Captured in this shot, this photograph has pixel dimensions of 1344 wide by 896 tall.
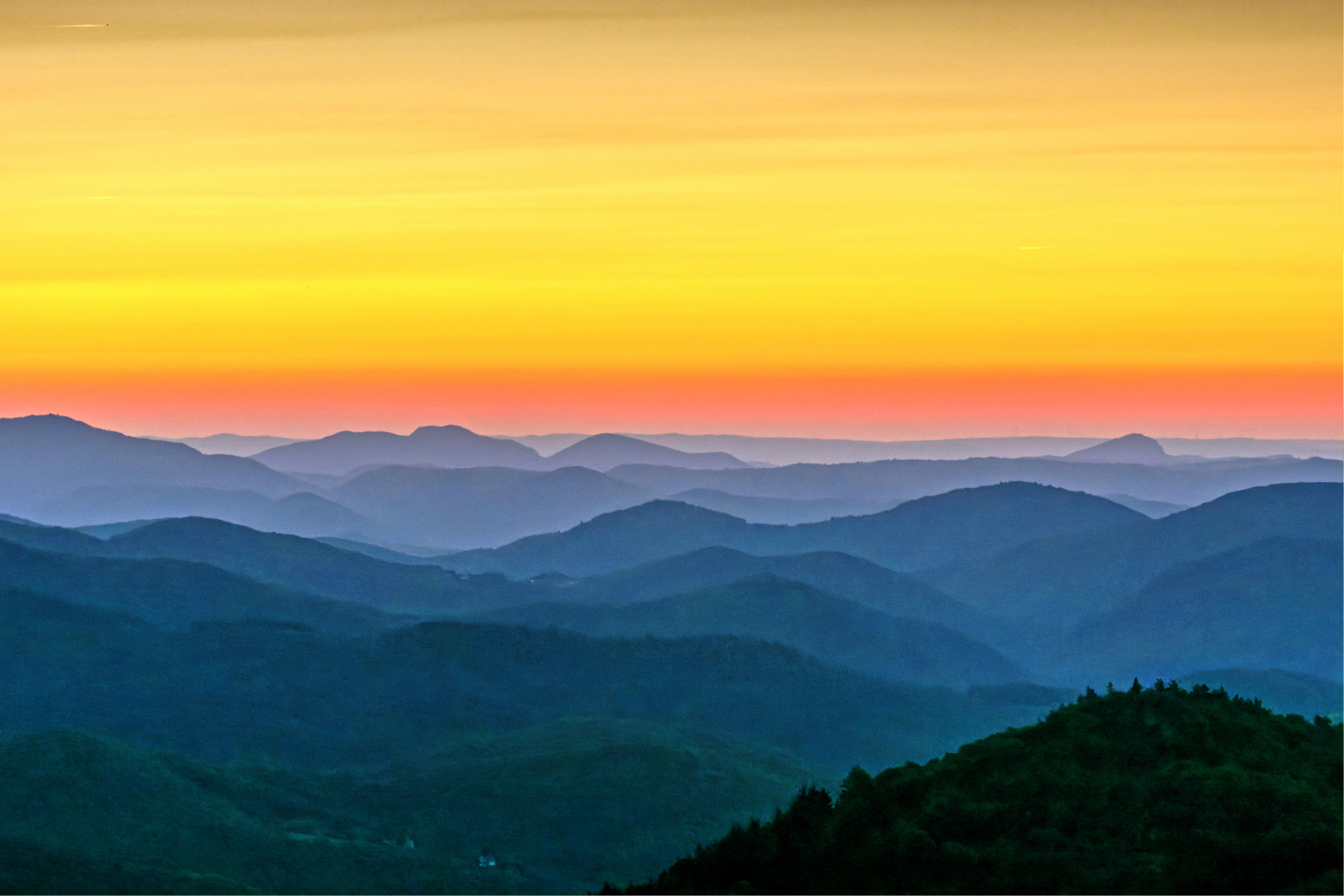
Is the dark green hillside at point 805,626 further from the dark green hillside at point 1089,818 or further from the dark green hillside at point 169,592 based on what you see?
the dark green hillside at point 1089,818

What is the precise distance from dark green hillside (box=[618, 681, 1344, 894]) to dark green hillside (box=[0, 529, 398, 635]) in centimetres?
11350

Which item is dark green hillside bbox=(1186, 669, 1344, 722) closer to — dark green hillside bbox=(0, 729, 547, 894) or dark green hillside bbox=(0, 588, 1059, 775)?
dark green hillside bbox=(0, 588, 1059, 775)

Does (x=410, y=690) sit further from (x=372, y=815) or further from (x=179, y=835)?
(x=179, y=835)

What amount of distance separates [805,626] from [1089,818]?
131 m

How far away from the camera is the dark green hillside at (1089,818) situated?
4188 cm

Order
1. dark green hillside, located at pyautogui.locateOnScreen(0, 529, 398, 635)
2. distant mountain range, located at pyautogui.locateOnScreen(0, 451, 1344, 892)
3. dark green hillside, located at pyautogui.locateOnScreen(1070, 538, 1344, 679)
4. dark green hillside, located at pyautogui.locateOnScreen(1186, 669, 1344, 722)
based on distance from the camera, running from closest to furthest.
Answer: distant mountain range, located at pyautogui.locateOnScreen(0, 451, 1344, 892) < dark green hillside, located at pyautogui.locateOnScreen(1186, 669, 1344, 722) < dark green hillside, located at pyautogui.locateOnScreen(0, 529, 398, 635) < dark green hillside, located at pyautogui.locateOnScreen(1070, 538, 1344, 679)

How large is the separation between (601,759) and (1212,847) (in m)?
58.8

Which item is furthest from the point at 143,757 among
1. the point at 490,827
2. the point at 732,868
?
the point at 732,868

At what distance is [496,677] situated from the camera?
137375mm

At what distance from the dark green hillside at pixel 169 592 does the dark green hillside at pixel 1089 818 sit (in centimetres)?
11350

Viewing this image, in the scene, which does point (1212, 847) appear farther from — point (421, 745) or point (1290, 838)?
point (421, 745)

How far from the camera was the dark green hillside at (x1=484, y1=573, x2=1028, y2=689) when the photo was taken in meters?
170

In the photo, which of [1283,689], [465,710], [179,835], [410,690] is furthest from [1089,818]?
[1283,689]

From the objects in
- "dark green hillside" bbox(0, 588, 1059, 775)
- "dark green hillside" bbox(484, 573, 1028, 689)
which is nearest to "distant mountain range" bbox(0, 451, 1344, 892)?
"dark green hillside" bbox(0, 588, 1059, 775)
